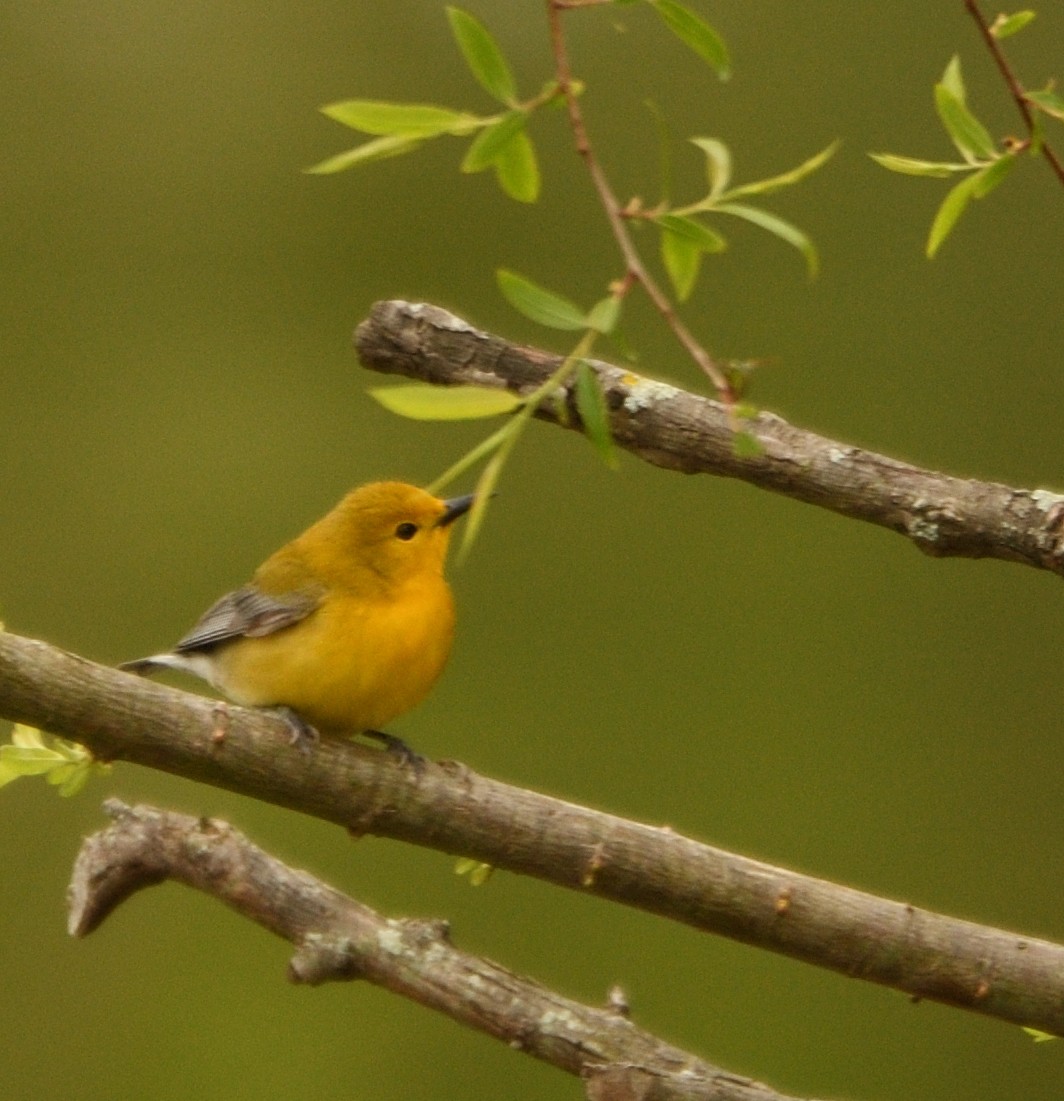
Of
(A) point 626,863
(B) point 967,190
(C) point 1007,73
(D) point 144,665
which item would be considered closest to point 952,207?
(B) point 967,190

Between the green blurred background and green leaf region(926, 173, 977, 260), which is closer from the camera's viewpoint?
green leaf region(926, 173, 977, 260)

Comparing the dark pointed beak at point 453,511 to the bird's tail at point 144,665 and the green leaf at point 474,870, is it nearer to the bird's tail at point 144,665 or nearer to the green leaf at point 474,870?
the bird's tail at point 144,665

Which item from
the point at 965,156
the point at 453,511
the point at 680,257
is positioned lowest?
the point at 453,511

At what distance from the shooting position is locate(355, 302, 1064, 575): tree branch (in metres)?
1.51

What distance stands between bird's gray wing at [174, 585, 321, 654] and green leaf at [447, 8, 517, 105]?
1.41 m

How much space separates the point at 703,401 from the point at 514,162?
0.62 meters

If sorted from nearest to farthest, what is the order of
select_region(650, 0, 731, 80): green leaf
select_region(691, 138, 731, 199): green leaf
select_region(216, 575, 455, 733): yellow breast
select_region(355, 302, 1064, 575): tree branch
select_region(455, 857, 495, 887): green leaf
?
1. select_region(650, 0, 731, 80): green leaf
2. select_region(691, 138, 731, 199): green leaf
3. select_region(355, 302, 1064, 575): tree branch
4. select_region(455, 857, 495, 887): green leaf
5. select_region(216, 575, 455, 733): yellow breast

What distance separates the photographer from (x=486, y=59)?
36.3 inches

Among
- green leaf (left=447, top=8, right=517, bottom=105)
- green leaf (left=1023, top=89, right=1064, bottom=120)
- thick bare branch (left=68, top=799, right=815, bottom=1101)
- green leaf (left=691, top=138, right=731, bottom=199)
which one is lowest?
thick bare branch (left=68, top=799, right=815, bottom=1101)

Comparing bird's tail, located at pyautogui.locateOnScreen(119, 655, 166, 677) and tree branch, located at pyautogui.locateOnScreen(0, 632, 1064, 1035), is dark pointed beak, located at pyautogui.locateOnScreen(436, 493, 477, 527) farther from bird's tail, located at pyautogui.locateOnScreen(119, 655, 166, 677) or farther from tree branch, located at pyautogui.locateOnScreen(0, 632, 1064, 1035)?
tree branch, located at pyautogui.locateOnScreen(0, 632, 1064, 1035)

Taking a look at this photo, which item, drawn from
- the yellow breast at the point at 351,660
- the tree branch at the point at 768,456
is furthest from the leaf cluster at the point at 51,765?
the yellow breast at the point at 351,660

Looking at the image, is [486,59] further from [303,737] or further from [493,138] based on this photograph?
[303,737]

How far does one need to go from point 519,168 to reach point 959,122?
1.22 ft

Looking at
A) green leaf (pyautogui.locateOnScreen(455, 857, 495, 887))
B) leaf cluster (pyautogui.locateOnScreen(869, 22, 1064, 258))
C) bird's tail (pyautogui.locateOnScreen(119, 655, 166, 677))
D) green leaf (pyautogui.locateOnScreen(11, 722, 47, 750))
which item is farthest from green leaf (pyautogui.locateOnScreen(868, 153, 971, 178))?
bird's tail (pyautogui.locateOnScreen(119, 655, 166, 677))
